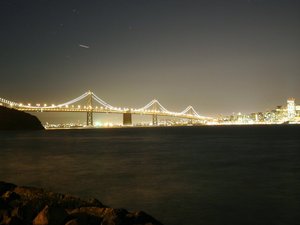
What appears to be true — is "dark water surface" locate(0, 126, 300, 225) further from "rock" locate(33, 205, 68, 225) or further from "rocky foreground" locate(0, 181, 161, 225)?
"rock" locate(33, 205, 68, 225)

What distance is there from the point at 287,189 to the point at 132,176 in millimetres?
7729

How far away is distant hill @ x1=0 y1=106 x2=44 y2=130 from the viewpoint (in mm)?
97881

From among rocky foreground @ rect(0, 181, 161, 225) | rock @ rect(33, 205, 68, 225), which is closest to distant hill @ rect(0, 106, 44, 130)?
rocky foreground @ rect(0, 181, 161, 225)

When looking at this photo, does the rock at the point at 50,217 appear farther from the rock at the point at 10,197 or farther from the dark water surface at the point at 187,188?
the dark water surface at the point at 187,188

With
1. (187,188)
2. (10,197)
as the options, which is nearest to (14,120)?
(187,188)

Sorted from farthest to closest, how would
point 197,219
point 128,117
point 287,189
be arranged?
point 128,117 → point 287,189 → point 197,219

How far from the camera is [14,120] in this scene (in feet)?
334

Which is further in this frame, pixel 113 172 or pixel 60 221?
pixel 113 172

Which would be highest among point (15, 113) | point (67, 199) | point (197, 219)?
point (15, 113)

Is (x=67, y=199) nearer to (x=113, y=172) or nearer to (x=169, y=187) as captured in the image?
(x=169, y=187)

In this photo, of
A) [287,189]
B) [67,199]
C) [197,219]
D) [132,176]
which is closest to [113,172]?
[132,176]

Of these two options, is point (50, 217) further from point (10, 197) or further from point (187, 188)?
point (187, 188)

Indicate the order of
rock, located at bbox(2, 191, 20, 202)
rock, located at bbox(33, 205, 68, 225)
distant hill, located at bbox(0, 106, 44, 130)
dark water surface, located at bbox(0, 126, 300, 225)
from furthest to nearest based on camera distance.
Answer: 1. distant hill, located at bbox(0, 106, 44, 130)
2. dark water surface, located at bbox(0, 126, 300, 225)
3. rock, located at bbox(2, 191, 20, 202)
4. rock, located at bbox(33, 205, 68, 225)

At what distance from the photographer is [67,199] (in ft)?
28.5
